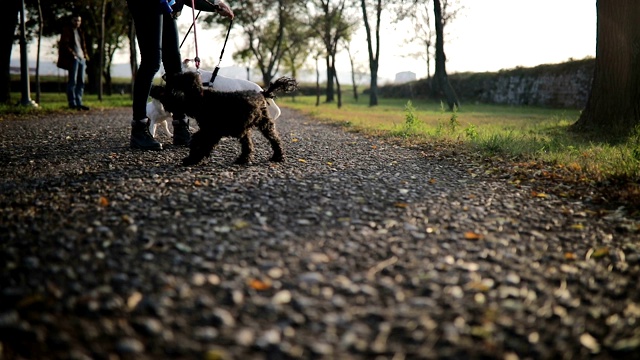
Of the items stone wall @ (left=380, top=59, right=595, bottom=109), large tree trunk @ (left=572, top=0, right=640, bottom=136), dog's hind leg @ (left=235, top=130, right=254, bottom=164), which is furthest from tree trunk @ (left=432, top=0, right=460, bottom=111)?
dog's hind leg @ (left=235, top=130, right=254, bottom=164)

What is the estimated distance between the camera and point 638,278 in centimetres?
241

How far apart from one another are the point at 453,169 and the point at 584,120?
17.4 feet

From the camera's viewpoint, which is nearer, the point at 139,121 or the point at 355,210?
the point at 355,210

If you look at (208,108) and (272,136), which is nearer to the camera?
(208,108)

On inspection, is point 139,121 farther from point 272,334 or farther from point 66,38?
point 66,38

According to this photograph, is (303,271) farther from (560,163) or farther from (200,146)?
(560,163)

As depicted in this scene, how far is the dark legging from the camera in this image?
500cm

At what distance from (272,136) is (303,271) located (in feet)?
11.2

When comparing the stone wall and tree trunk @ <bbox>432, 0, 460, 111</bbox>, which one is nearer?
tree trunk @ <bbox>432, 0, 460, 111</bbox>

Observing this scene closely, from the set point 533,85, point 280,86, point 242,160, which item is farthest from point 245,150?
point 533,85

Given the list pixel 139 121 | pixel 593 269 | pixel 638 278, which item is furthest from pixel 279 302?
pixel 139 121

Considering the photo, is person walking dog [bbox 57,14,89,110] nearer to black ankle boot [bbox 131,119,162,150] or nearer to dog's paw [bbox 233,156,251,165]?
black ankle boot [bbox 131,119,162,150]

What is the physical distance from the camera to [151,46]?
5.12m

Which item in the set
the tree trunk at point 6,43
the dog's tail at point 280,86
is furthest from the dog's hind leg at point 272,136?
the tree trunk at point 6,43
